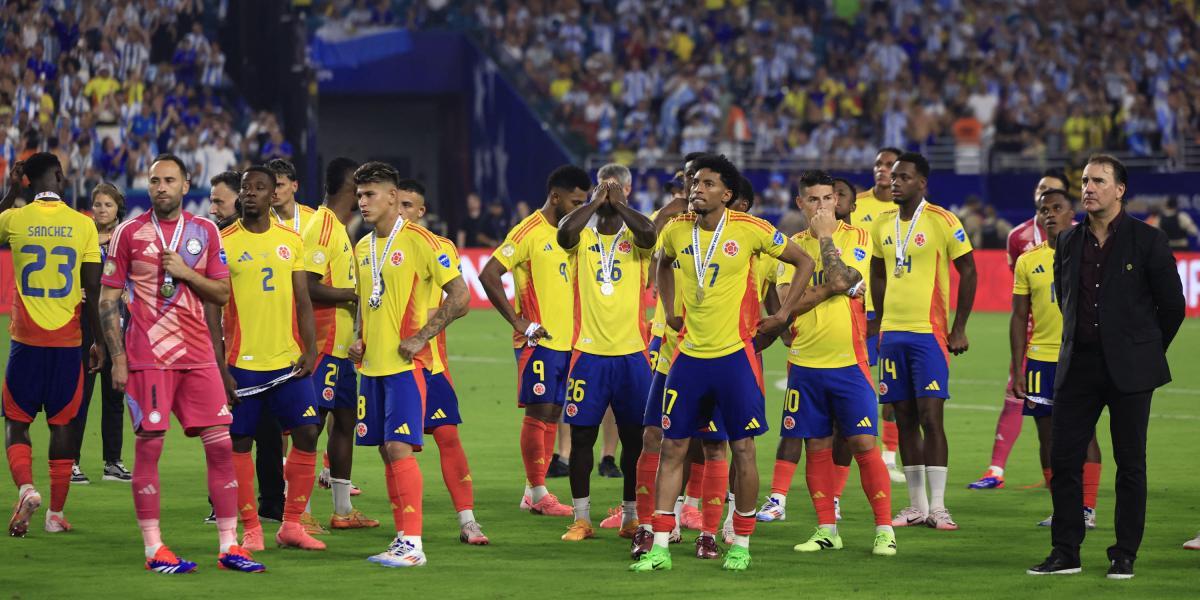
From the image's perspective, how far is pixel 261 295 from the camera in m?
9.75

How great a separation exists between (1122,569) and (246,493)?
5.01 m

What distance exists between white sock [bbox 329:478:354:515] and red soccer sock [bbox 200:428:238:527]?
171 cm

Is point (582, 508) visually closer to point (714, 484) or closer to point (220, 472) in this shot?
point (714, 484)

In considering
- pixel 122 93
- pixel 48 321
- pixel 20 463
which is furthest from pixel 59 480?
pixel 122 93

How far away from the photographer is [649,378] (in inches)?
405

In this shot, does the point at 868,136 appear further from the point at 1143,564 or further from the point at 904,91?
the point at 1143,564

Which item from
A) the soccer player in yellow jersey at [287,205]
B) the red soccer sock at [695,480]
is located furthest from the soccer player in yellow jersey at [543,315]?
the soccer player in yellow jersey at [287,205]

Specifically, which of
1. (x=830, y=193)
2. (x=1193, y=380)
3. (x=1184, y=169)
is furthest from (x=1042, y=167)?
(x=830, y=193)

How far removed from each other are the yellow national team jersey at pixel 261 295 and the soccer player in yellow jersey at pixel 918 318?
3.98m

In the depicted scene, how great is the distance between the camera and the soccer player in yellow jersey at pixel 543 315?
11023mm

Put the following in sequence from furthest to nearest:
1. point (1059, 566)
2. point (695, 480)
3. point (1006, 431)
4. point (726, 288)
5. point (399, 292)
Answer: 1. point (1006, 431)
2. point (695, 480)
3. point (399, 292)
4. point (726, 288)
5. point (1059, 566)

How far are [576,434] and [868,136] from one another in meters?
27.2

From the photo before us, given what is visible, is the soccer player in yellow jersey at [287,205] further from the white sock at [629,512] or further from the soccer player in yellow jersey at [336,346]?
the white sock at [629,512]

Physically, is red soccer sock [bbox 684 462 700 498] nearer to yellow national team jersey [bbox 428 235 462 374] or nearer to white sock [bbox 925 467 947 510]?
white sock [bbox 925 467 947 510]
